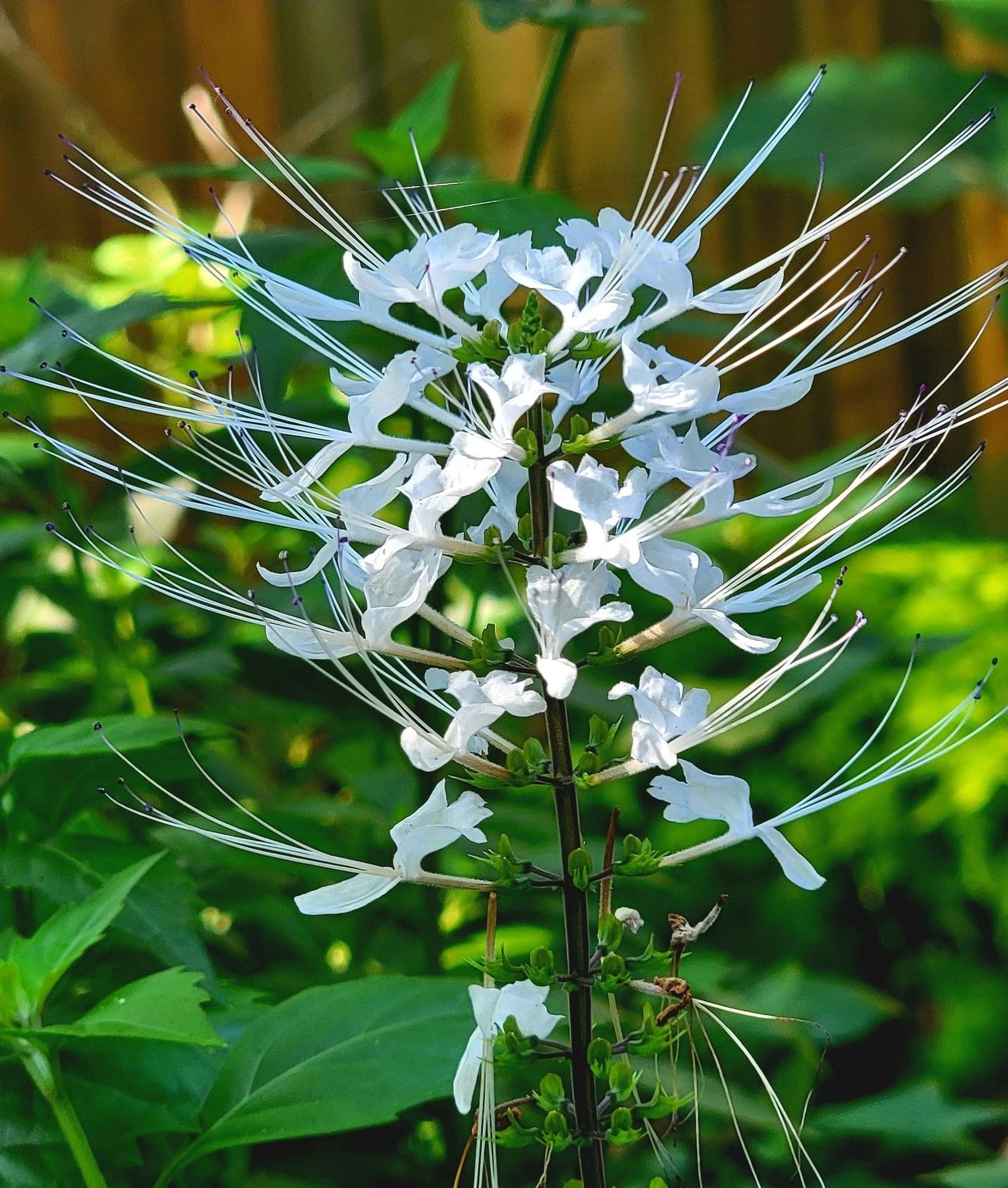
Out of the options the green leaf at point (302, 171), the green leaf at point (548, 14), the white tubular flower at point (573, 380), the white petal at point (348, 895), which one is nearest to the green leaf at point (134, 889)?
the white petal at point (348, 895)

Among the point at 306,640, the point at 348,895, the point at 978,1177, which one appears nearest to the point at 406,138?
the point at 306,640

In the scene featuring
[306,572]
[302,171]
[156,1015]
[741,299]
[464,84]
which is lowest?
[156,1015]

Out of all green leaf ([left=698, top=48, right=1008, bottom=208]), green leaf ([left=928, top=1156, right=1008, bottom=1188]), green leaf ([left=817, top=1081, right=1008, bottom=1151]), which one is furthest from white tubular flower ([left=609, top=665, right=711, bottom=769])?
green leaf ([left=698, top=48, right=1008, bottom=208])

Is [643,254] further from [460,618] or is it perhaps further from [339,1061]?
[460,618]

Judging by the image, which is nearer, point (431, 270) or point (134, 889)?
point (431, 270)

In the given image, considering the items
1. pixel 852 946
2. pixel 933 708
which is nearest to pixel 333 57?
pixel 933 708

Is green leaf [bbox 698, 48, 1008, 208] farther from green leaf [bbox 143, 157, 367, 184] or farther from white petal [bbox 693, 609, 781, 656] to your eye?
white petal [bbox 693, 609, 781, 656]

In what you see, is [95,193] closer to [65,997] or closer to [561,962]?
[65,997]
